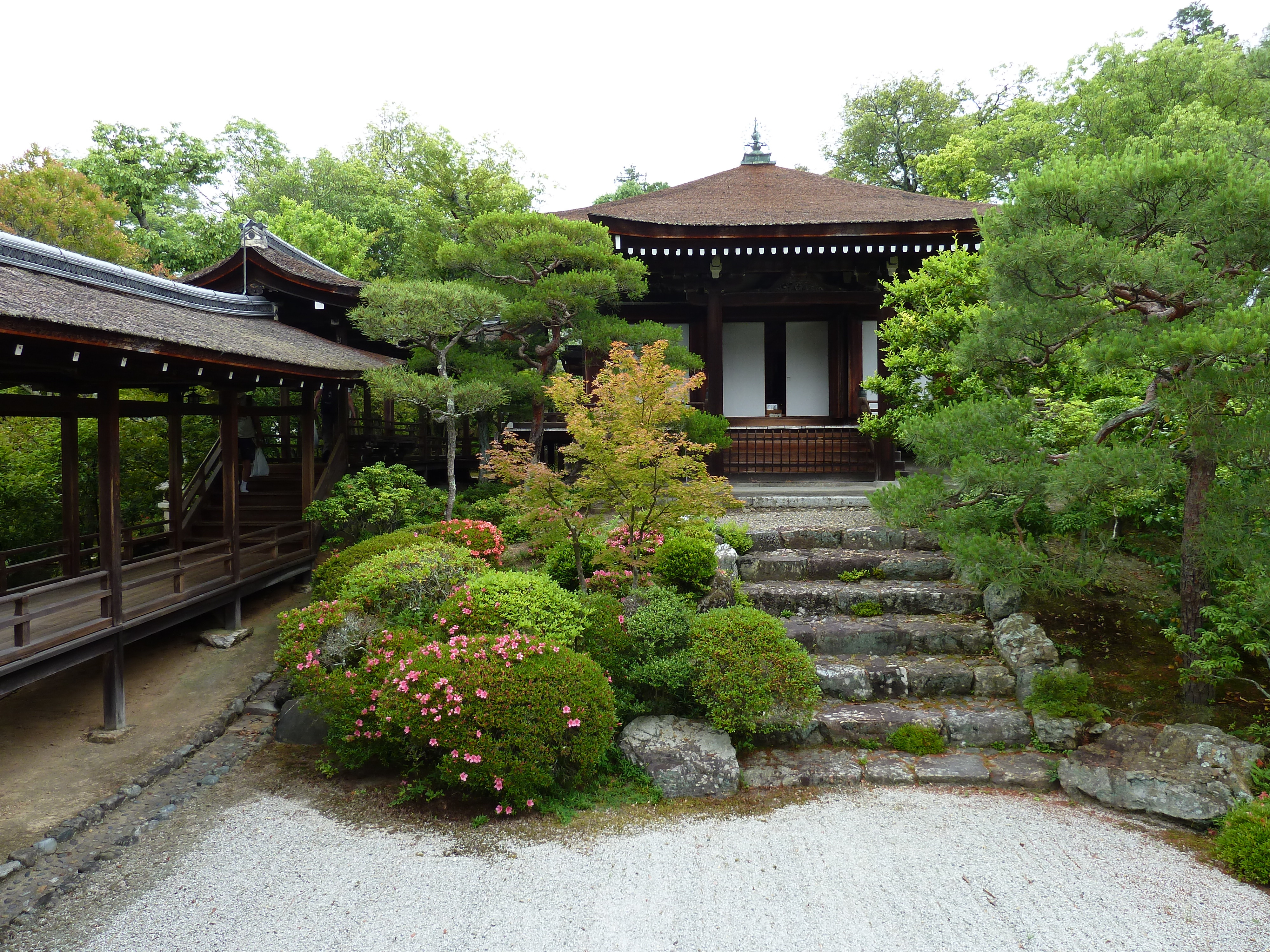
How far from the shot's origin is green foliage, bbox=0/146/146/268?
51.4 feet

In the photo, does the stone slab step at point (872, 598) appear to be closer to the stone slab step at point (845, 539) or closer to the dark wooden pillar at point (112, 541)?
the stone slab step at point (845, 539)

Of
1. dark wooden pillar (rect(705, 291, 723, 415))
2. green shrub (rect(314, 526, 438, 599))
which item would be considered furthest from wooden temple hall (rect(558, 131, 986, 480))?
green shrub (rect(314, 526, 438, 599))

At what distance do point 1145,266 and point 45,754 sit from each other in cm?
974

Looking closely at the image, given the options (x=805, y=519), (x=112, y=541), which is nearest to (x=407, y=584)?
(x=112, y=541)

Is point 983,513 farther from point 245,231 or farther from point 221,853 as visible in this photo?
point 245,231

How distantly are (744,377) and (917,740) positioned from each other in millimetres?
8910

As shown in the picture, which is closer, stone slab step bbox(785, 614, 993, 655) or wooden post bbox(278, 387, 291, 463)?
stone slab step bbox(785, 614, 993, 655)

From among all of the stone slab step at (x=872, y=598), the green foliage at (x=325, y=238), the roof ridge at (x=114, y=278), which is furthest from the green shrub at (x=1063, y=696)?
the green foliage at (x=325, y=238)

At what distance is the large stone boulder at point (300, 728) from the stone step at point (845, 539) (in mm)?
5145

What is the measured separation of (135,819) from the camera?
530 centimetres

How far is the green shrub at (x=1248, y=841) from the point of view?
419 centimetres

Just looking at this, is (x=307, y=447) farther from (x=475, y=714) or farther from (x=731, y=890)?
(x=731, y=890)

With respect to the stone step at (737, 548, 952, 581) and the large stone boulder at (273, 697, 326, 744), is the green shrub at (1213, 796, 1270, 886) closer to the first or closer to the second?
the stone step at (737, 548, 952, 581)

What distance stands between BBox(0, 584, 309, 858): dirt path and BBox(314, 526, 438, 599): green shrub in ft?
4.40
